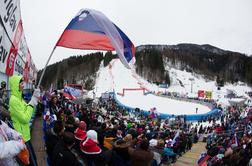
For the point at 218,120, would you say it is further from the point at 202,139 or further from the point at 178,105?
the point at 178,105

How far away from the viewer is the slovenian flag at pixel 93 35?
718 cm

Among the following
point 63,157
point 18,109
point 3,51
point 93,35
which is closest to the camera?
point 18,109

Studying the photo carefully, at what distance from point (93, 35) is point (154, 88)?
390 ft

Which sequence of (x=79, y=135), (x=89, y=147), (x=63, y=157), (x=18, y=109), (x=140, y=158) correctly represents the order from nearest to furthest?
1. (x=18, y=109)
2. (x=63, y=157)
3. (x=89, y=147)
4. (x=140, y=158)
5. (x=79, y=135)

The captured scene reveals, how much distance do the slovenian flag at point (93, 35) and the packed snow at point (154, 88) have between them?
3916cm

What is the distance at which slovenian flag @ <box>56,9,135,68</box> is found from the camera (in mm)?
7184

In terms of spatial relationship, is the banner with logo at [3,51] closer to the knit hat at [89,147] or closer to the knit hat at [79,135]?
the knit hat at [79,135]

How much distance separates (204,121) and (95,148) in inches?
1367

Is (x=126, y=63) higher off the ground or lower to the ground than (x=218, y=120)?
higher

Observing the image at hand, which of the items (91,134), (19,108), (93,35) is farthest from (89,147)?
(93,35)

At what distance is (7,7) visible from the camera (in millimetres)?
6977

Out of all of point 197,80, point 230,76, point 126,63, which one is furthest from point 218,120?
point 230,76

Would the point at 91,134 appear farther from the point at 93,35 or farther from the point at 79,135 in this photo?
the point at 93,35

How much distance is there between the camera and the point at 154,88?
12612 cm
